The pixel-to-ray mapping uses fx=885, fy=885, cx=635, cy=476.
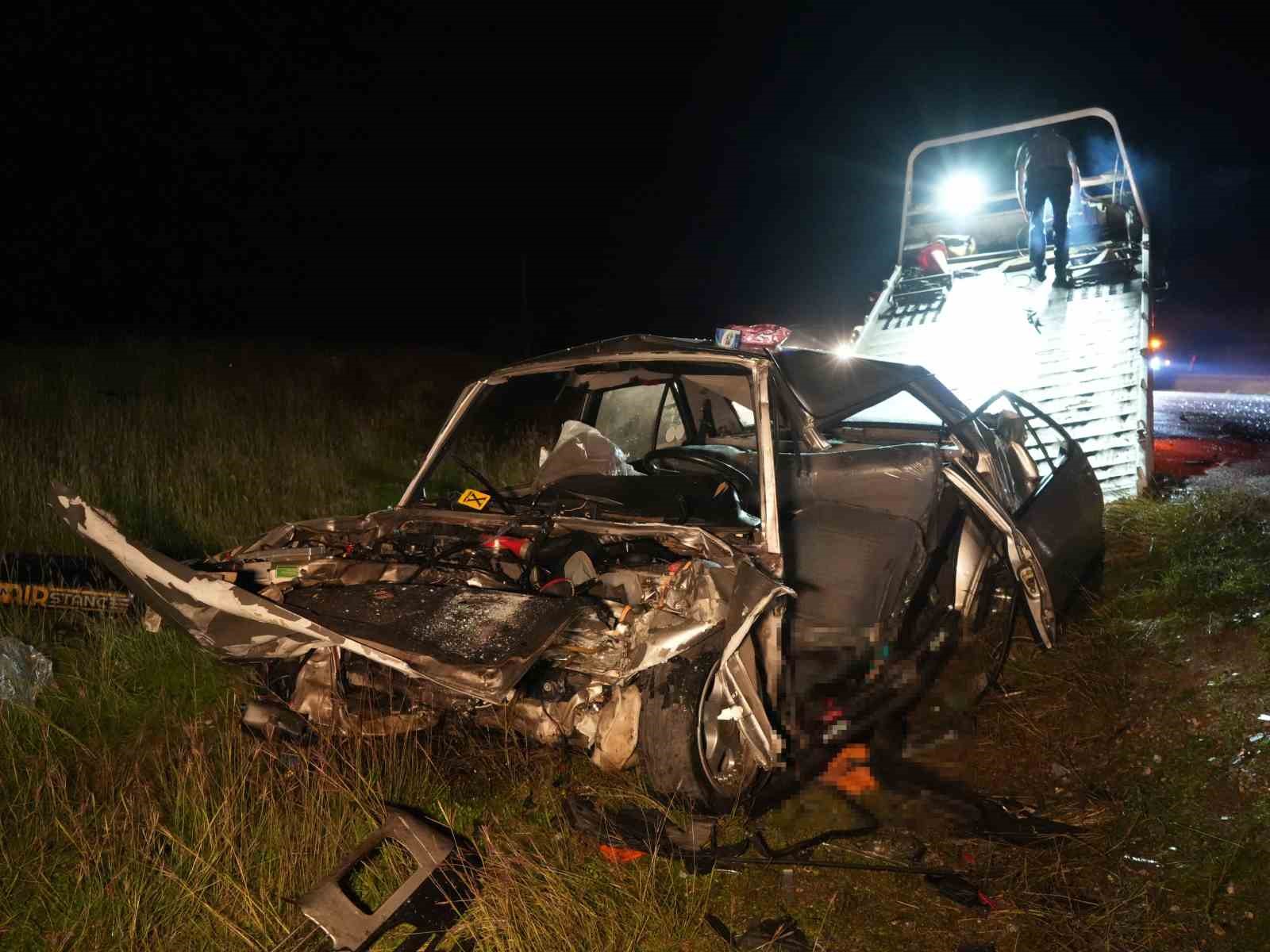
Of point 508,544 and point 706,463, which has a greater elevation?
point 706,463

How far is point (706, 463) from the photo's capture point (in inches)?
161

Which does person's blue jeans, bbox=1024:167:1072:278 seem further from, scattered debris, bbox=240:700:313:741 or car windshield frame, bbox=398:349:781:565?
scattered debris, bbox=240:700:313:741

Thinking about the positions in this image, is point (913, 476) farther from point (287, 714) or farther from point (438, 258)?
point (438, 258)

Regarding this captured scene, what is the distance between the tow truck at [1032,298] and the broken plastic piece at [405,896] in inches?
196

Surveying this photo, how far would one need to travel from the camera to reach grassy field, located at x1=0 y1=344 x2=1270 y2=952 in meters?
2.50

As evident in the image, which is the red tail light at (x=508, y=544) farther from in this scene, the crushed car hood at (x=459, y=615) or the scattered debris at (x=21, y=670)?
the scattered debris at (x=21, y=670)

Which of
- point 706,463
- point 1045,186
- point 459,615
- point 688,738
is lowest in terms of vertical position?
point 688,738

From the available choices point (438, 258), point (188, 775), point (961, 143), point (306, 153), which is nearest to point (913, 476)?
point (188, 775)

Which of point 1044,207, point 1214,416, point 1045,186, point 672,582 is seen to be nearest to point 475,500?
point 672,582

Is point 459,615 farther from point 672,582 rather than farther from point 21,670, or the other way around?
point 21,670

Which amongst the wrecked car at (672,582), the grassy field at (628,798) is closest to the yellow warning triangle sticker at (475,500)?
the wrecked car at (672,582)

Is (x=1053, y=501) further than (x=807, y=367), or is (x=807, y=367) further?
(x=1053, y=501)

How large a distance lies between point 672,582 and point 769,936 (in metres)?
1.07

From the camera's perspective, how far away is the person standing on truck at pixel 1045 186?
7109 mm
